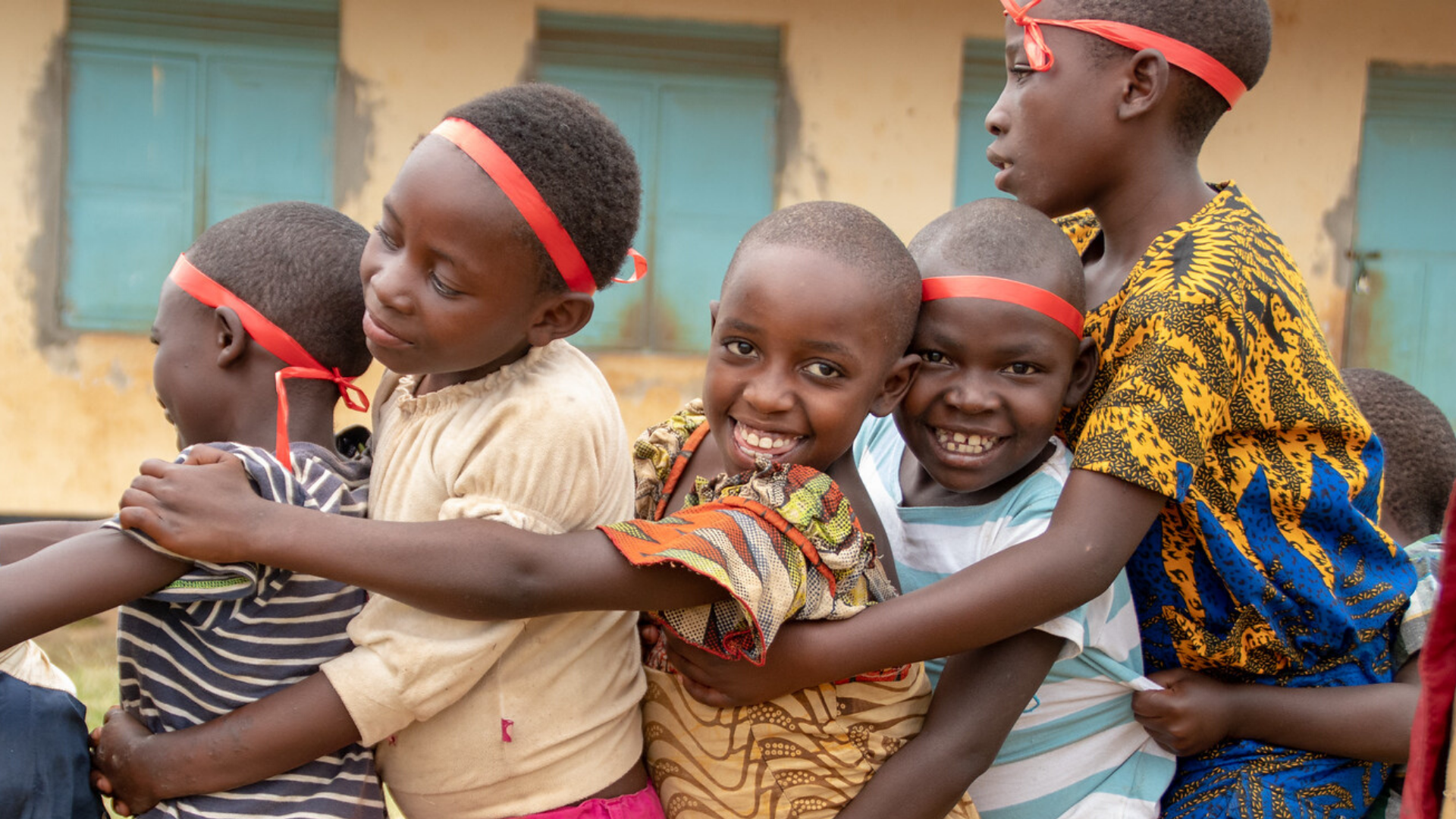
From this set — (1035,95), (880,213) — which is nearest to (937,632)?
(1035,95)

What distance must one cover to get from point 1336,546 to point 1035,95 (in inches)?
38.5

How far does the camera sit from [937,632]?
192 centimetres

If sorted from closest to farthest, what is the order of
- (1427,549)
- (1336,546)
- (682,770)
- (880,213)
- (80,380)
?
(682,770) < (1336,546) < (1427,549) < (80,380) < (880,213)

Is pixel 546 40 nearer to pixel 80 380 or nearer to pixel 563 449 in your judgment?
pixel 80 380

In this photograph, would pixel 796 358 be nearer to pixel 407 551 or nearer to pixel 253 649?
pixel 407 551

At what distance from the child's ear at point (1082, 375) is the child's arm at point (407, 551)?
2.60 ft

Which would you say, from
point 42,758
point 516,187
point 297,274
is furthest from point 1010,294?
point 42,758

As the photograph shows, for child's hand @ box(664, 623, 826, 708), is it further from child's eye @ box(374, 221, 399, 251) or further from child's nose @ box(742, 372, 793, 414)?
child's eye @ box(374, 221, 399, 251)

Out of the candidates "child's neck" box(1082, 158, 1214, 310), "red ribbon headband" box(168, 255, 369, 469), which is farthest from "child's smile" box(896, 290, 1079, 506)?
"red ribbon headband" box(168, 255, 369, 469)

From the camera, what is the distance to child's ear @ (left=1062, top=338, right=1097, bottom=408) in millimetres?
2201

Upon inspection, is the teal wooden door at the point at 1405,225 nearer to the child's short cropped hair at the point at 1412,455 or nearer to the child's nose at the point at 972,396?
the child's short cropped hair at the point at 1412,455

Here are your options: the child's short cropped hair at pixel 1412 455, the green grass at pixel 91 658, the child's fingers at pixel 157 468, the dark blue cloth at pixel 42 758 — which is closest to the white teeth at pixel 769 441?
the child's fingers at pixel 157 468

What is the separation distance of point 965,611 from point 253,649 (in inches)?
42.3

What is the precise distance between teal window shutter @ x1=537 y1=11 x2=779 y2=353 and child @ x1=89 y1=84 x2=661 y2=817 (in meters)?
5.70
